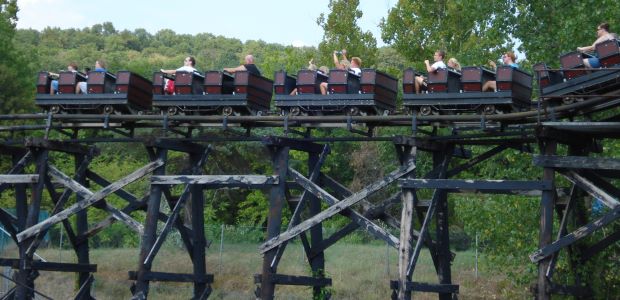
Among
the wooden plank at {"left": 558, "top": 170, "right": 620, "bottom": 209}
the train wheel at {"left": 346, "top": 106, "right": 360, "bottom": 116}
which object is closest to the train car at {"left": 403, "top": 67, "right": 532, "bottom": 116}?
the train wheel at {"left": 346, "top": 106, "right": 360, "bottom": 116}

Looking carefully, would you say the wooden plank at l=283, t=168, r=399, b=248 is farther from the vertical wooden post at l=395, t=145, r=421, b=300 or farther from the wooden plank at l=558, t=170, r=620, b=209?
the wooden plank at l=558, t=170, r=620, b=209

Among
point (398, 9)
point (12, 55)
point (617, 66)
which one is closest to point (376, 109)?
point (617, 66)

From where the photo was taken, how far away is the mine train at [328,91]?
18125 mm

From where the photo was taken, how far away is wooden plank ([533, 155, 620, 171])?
1716cm

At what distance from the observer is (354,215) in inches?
791

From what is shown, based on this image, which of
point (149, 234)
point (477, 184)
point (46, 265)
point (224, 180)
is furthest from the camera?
point (46, 265)

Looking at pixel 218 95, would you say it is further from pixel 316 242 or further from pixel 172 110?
pixel 316 242

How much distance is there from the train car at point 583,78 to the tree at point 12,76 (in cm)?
3283

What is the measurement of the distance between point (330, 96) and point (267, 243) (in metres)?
3.24

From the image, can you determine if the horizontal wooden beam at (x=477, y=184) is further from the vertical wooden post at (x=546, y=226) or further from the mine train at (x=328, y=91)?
the mine train at (x=328, y=91)

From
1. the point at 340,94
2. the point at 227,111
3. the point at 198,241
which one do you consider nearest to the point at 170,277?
the point at 198,241

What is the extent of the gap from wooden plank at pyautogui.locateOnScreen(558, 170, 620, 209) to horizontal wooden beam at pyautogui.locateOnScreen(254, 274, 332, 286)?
5924mm

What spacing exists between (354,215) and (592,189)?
4.86 meters

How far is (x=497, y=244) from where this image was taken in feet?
86.2
